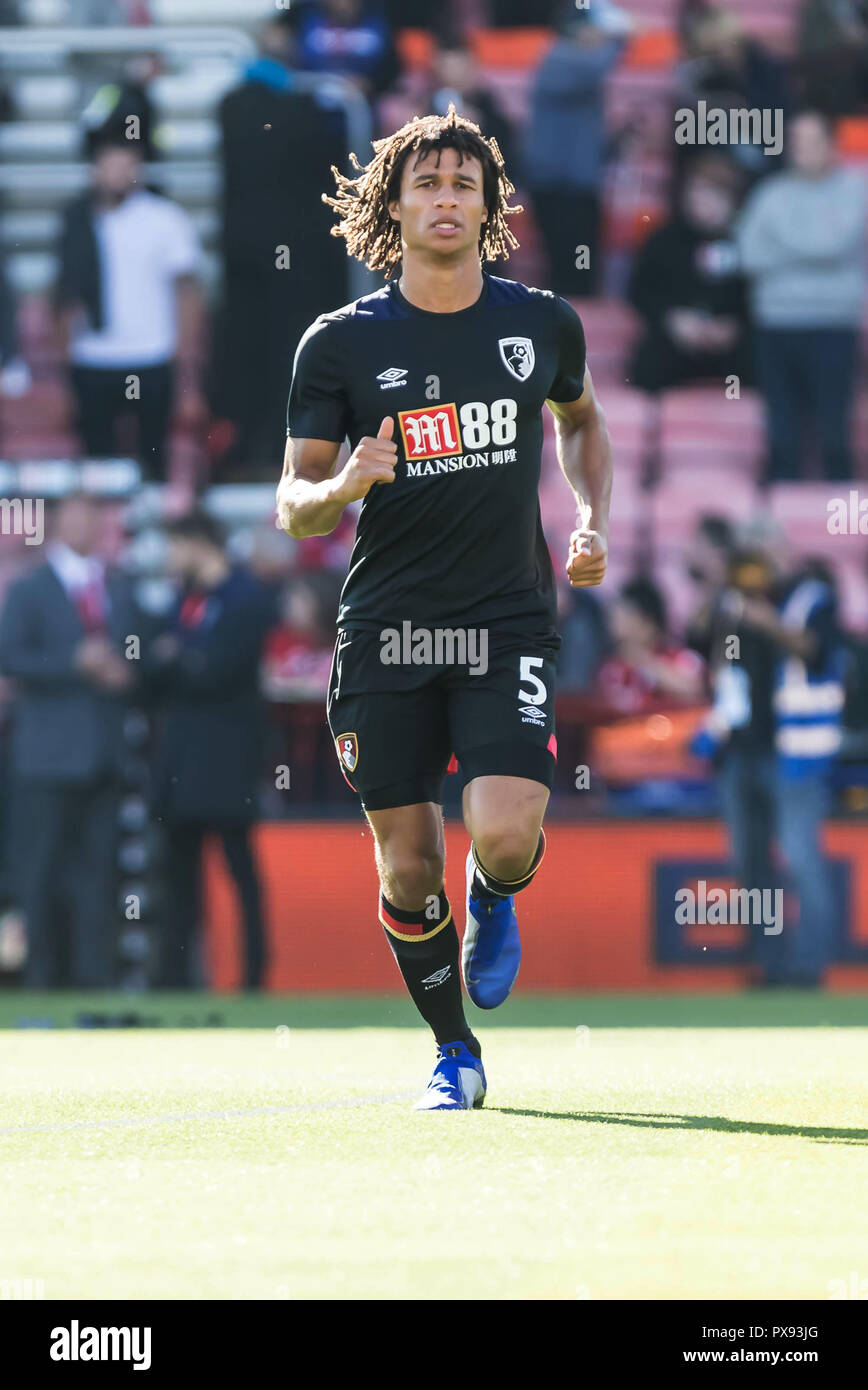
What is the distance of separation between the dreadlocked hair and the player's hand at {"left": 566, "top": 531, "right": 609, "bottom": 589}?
94cm

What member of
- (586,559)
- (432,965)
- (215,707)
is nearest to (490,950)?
(432,965)

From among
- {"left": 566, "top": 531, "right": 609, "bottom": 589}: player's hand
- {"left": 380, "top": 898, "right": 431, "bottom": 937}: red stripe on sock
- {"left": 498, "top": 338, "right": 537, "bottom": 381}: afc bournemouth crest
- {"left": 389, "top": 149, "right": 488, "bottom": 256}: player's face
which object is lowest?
{"left": 380, "top": 898, "right": 431, "bottom": 937}: red stripe on sock

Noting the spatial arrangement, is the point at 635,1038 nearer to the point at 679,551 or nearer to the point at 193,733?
the point at 193,733

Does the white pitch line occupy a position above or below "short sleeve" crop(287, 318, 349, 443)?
below

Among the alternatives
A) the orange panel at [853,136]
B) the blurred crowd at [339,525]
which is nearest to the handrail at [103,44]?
the blurred crowd at [339,525]

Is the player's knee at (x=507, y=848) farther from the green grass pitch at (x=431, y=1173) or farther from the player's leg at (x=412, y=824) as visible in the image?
the green grass pitch at (x=431, y=1173)

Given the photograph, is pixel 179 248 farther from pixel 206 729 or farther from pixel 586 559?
pixel 586 559

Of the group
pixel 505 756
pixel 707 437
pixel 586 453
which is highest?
pixel 707 437

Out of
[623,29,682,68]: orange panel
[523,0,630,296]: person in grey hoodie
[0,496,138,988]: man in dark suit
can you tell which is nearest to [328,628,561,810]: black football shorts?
[0,496,138,988]: man in dark suit

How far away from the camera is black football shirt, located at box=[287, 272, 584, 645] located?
5.15 meters

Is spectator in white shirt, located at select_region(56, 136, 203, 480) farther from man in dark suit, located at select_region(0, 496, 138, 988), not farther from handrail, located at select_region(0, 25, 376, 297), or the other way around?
man in dark suit, located at select_region(0, 496, 138, 988)

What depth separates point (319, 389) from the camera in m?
5.19

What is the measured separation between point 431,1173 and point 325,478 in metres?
1.87
